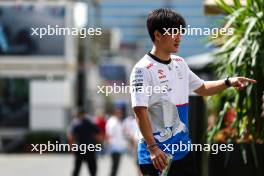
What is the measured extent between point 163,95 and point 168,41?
0.34 m

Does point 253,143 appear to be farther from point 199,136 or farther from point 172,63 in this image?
point 172,63

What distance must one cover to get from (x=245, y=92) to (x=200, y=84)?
205 cm

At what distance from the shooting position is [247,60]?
25.7 feet

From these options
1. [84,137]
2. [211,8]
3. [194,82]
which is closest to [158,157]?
[194,82]

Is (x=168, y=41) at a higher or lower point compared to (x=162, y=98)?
higher

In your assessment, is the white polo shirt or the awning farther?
the awning

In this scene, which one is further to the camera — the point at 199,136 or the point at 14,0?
the point at 14,0

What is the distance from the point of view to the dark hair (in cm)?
540

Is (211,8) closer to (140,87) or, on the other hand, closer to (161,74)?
(161,74)

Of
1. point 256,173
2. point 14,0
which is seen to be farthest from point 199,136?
point 14,0

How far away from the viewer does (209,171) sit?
8.62 metres

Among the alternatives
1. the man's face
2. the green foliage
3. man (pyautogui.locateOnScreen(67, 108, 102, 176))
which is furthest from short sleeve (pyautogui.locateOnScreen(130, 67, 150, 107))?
man (pyautogui.locateOnScreen(67, 108, 102, 176))

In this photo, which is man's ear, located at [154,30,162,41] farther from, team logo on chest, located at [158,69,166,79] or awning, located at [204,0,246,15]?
awning, located at [204,0,246,15]

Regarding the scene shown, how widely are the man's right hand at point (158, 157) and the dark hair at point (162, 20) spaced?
29.2 inches
